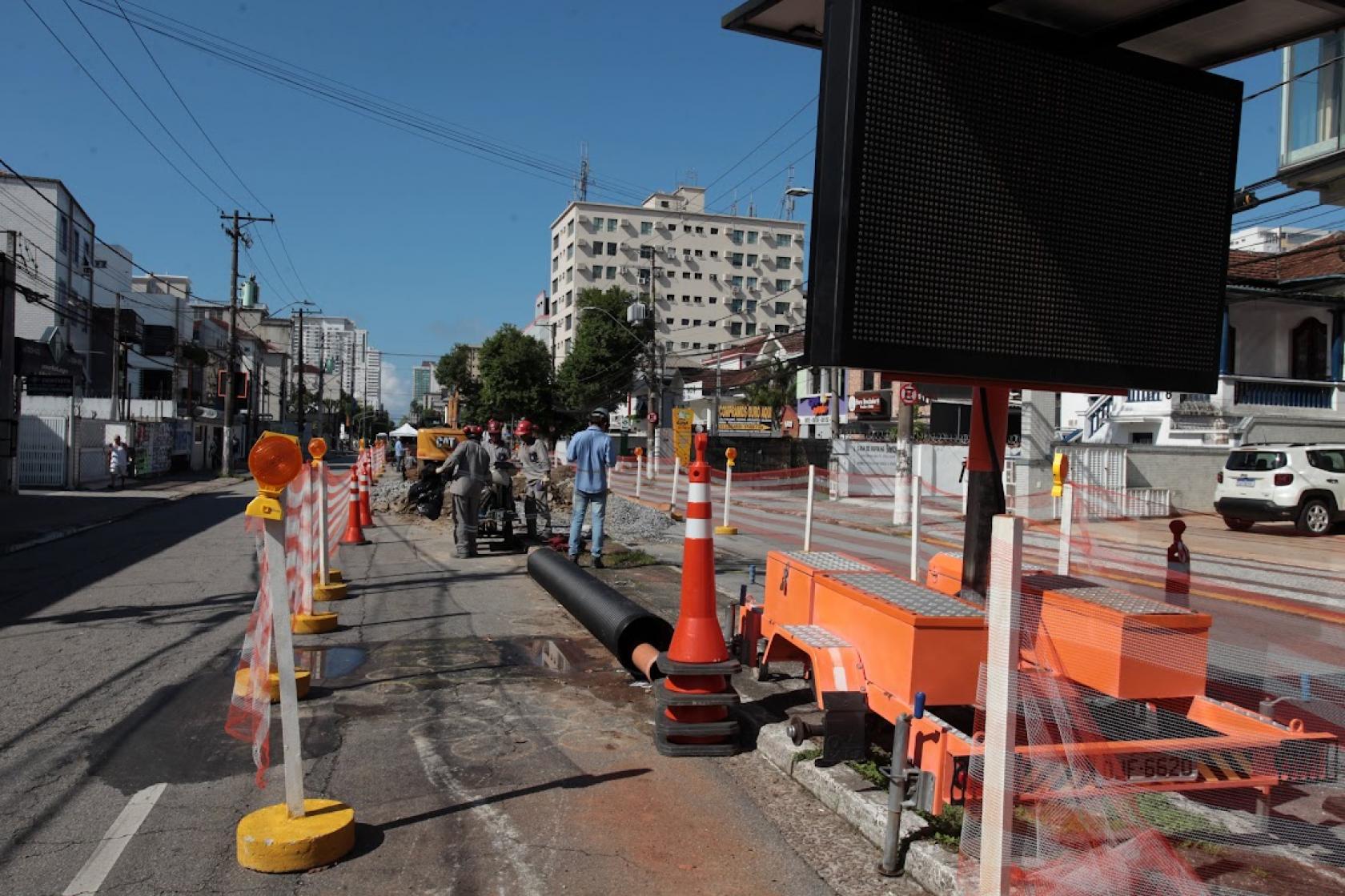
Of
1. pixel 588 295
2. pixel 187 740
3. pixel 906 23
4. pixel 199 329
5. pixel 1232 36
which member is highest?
pixel 588 295

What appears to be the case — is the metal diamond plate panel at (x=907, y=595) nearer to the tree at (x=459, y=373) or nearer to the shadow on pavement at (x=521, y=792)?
the shadow on pavement at (x=521, y=792)

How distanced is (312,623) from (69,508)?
17.6m

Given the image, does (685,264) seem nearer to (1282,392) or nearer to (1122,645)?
(1282,392)

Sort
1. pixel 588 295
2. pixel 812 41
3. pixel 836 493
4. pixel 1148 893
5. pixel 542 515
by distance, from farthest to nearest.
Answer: pixel 588 295 → pixel 836 493 → pixel 542 515 → pixel 812 41 → pixel 1148 893

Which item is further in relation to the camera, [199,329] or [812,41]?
[199,329]

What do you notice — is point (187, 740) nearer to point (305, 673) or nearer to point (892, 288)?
point (305, 673)

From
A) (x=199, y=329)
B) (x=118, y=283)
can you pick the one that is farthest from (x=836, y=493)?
(x=199, y=329)

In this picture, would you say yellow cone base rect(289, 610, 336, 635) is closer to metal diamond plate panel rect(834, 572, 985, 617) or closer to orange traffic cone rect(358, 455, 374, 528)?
metal diamond plate panel rect(834, 572, 985, 617)

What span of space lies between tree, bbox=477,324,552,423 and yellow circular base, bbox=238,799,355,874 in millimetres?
66068

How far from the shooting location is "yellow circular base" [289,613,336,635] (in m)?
7.34

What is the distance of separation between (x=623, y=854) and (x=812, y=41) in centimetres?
376

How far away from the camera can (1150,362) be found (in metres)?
4.09

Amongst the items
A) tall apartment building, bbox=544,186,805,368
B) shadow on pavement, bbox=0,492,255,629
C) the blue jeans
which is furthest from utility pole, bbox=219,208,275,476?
tall apartment building, bbox=544,186,805,368

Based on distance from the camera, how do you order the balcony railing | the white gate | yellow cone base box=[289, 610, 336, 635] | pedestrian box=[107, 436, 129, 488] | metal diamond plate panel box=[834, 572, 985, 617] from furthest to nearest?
pedestrian box=[107, 436, 129, 488]
the white gate
the balcony railing
yellow cone base box=[289, 610, 336, 635]
metal diamond plate panel box=[834, 572, 985, 617]
